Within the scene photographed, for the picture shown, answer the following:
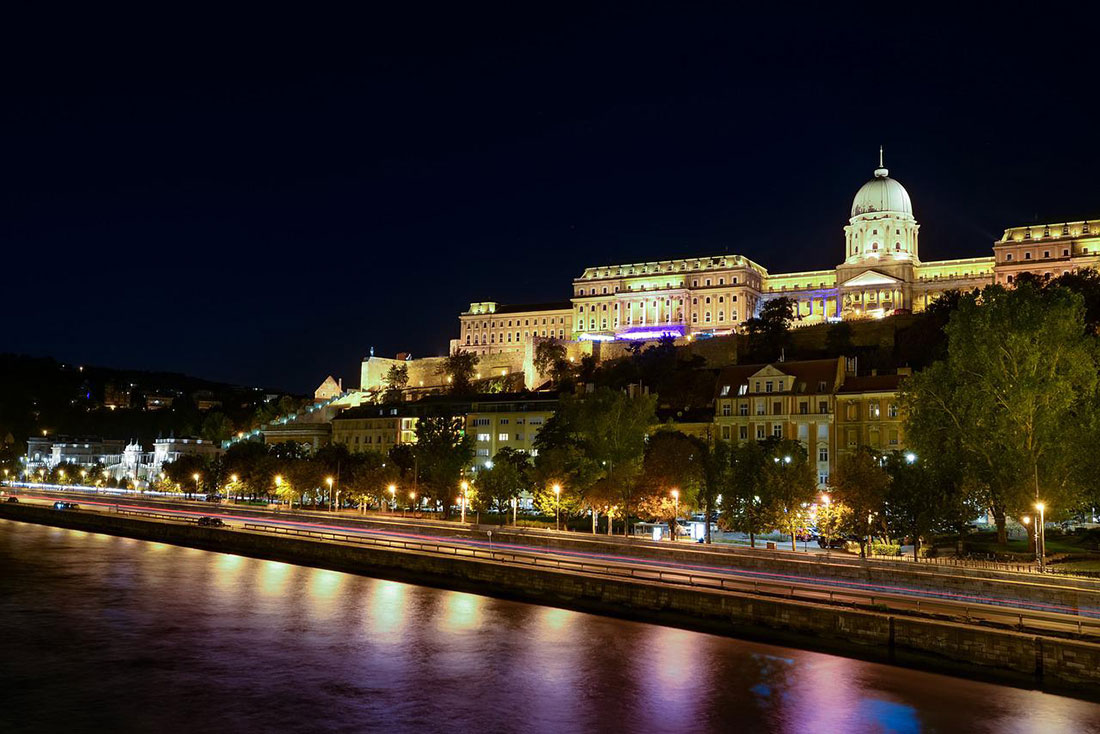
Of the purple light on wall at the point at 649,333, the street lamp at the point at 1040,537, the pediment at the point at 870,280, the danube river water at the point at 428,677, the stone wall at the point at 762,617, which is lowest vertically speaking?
the danube river water at the point at 428,677

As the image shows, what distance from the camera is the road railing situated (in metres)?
27.9

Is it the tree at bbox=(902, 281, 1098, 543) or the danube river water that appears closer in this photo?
the danube river water

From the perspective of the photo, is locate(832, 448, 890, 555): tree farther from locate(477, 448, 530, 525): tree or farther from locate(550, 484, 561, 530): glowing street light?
locate(477, 448, 530, 525): tree

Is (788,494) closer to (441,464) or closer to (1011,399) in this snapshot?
(1011,399)

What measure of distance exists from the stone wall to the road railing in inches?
39.2

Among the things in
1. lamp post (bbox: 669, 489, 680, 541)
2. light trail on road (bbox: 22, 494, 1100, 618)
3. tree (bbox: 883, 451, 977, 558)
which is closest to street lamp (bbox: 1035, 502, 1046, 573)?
tree (bbox: 883, 451, 977, 558)

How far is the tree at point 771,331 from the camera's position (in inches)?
4732

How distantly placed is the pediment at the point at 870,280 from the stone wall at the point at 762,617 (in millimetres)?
115118

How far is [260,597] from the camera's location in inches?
1678

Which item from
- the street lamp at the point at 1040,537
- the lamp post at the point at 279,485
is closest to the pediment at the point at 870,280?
the lamp post at the point at 279,485

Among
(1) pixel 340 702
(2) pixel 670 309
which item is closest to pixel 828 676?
(1) pixel 340 702

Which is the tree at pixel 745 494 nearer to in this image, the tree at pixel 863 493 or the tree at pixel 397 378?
the tree at pixel 863 493

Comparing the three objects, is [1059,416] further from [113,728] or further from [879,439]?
[113,728]

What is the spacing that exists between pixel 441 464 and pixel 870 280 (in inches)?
3656
